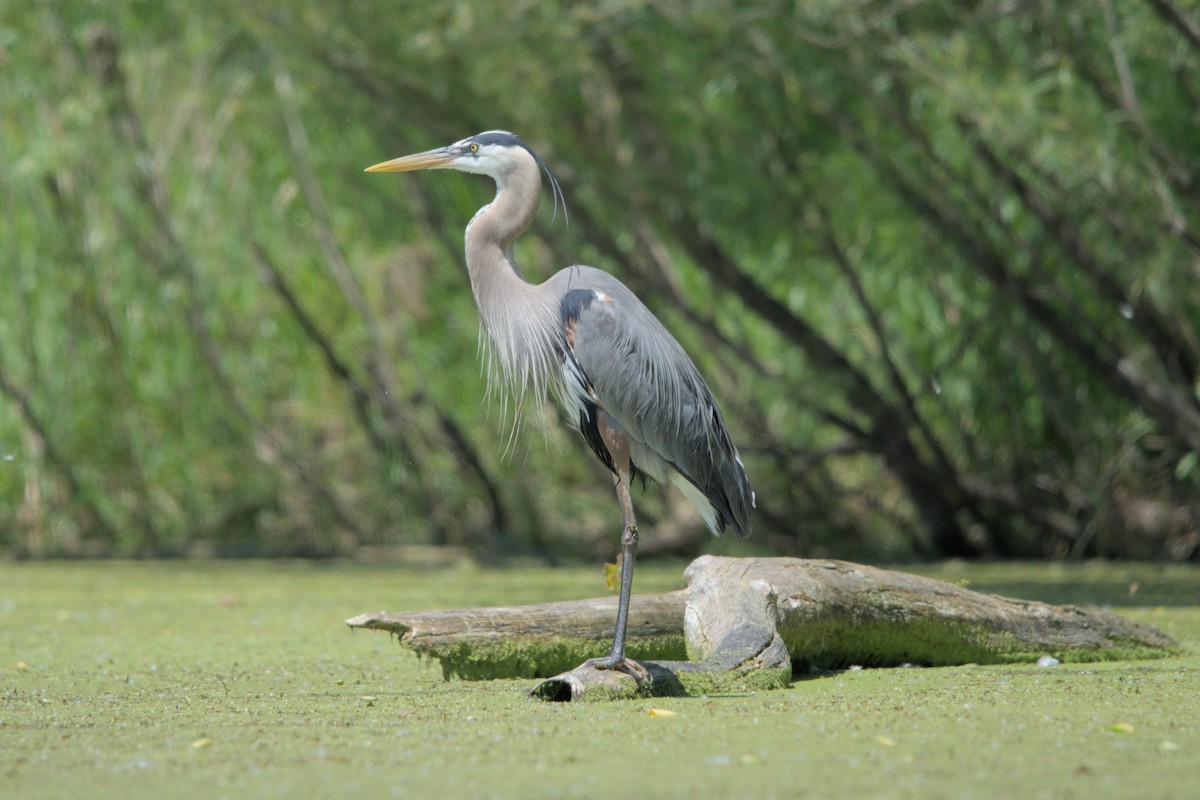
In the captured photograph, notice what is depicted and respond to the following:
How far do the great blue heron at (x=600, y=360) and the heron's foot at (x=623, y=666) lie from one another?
49cm

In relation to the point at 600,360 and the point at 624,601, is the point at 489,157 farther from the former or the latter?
the point at 624,601

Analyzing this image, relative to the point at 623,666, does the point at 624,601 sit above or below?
above

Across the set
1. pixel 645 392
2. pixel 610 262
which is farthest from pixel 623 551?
pixel 610 262

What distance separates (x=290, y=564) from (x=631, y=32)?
3.61 meters

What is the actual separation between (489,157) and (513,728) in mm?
2002

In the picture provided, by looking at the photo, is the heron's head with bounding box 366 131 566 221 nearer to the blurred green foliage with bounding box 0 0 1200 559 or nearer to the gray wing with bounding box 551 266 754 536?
the gray wing with bounding box 551 266 754 536

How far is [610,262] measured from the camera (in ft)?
26.2

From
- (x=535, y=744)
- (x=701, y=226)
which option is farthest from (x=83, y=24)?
(x=535, y=744)

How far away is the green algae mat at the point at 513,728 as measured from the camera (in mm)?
2662

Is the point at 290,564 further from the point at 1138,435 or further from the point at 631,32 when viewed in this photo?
the point at 1138,435

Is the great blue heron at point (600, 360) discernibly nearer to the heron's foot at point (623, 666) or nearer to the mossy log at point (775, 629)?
the mossy log at point (775, 629)

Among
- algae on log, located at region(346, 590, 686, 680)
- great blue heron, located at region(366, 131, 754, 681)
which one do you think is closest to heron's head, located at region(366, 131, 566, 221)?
great blue heron, located at region(366, 131, 754, 681)

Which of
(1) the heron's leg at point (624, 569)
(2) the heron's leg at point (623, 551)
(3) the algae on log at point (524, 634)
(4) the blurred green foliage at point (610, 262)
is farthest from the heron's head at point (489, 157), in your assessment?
(4) the blurred green foliage at point (610, 262)

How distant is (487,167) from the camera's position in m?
4.59
